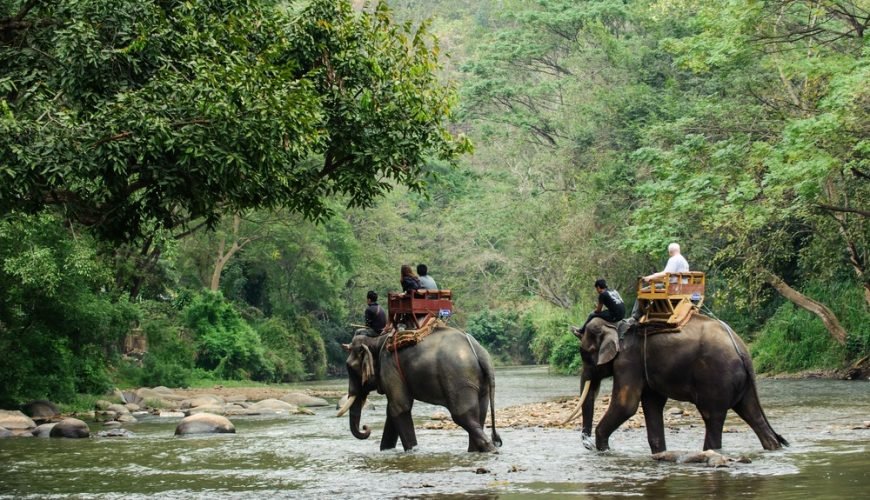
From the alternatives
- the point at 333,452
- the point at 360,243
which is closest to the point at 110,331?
the point at 333,452

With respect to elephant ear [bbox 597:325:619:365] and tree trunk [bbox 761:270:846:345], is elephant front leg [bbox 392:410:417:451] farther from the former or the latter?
tree trunk [bbox 761:270:846:345]

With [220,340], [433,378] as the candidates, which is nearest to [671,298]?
[433,378]

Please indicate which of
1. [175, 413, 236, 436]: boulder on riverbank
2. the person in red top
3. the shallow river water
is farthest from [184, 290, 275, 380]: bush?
the person in red top

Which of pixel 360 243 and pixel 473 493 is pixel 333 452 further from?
pixel 360 243

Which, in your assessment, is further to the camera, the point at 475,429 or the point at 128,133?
the point at 475,429

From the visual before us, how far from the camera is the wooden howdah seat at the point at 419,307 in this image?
1658 centimetres

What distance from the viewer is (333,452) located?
1773 centimetres

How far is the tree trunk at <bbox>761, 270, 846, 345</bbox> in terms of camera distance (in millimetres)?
31391

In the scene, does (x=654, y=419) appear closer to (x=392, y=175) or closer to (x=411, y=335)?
(x=411, y=335)

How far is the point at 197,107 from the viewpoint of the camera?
1193cm

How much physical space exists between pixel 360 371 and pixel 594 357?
3489 mm

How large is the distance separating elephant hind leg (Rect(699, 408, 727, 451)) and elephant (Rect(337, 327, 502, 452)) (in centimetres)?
280

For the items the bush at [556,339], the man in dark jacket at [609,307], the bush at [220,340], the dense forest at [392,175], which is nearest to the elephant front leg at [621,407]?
the man in dark jacket at [609,307]

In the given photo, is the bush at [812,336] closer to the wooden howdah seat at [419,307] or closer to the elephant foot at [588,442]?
the elephant foot at [588,442]
